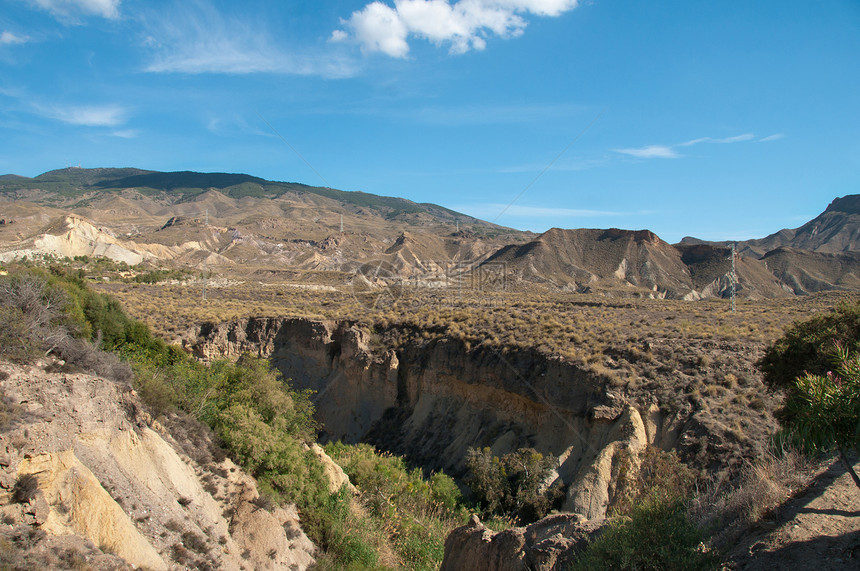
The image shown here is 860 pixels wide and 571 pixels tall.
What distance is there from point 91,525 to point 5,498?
1.20 metres

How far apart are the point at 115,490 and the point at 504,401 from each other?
55.4ft

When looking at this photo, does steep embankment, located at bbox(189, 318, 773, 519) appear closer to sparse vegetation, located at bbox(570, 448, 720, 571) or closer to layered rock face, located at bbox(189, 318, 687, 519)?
layered rock face, located at bbox(189, 318, 687, 519)

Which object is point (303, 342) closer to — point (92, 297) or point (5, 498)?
point (92, 297)

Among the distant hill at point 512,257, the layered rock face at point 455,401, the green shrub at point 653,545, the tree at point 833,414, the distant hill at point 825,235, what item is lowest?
the layered rock face at point 455,401

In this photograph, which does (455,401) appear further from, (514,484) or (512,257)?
(512,257)

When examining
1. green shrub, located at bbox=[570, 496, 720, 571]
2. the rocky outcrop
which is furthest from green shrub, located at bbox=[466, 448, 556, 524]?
green shrub, located at bbox=[570, 496, 720, 571]

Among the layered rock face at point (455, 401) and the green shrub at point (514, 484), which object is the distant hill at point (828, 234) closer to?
the layered rock face at point (455, 401)

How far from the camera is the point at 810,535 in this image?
292 inches

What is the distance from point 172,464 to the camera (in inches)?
414

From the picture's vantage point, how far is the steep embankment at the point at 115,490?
7.17m

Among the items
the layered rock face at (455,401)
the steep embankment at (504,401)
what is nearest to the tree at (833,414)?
the steep embankment at (504,401)

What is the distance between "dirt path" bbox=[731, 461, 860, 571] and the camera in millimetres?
6914

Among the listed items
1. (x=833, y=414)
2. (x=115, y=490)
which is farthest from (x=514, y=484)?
(x=115, y=490)

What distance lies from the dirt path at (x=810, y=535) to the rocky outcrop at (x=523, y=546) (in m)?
2.59
